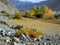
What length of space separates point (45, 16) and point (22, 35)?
104 feet

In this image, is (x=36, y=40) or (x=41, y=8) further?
Answer: (x=41, y=8)

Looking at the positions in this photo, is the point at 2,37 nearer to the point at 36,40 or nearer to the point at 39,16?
the point at 36,40

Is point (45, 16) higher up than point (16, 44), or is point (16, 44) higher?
point (16, 44)

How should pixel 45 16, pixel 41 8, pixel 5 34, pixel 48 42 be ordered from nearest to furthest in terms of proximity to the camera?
pixel 48 42
pixel 5 34
pixel 45 16
pixel 41 8

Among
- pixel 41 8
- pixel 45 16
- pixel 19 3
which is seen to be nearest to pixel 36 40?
pixel 45 16

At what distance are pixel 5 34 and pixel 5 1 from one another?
40090 mm

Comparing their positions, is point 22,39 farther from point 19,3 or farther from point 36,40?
point 19,3

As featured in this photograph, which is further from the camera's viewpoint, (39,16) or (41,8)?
(41,8)

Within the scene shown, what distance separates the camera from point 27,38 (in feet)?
51.4

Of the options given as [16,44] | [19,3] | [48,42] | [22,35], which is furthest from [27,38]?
[19,3]

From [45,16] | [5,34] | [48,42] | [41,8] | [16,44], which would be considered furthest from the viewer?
[41,8]

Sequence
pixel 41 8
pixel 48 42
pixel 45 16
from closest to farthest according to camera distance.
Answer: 1. pixel 48 42
2. pixel 45 16
3. pixel 41 8

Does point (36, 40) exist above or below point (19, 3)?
above

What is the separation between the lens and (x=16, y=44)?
13.1 meters
